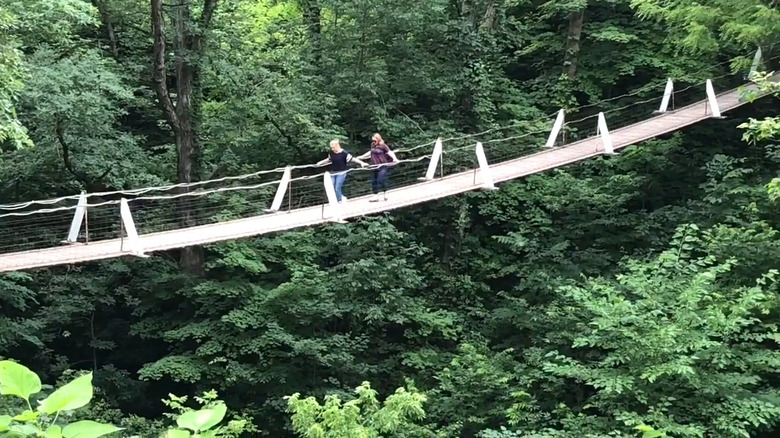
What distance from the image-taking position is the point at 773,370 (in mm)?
5336

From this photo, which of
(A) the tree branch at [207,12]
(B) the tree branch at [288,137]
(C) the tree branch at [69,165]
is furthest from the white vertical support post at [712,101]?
(C) the tree branch at [69,165]

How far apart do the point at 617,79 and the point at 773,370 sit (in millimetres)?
6875

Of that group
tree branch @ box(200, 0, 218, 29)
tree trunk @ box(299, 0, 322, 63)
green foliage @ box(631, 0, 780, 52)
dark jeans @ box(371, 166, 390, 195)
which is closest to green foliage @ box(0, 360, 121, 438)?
dark jeans @ box(371, 166, 390, 195)

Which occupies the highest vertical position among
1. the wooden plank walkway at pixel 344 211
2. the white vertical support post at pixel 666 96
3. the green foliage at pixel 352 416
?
the white vertical support post at pixel 666 96

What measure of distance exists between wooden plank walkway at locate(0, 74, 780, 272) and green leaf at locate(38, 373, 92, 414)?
15.6 ft

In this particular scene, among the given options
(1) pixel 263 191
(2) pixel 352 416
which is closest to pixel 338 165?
(2) pixel 352 416

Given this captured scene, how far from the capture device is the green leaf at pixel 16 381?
0.85 meters

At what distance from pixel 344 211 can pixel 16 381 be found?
17.8ft

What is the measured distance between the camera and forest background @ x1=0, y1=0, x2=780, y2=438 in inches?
237

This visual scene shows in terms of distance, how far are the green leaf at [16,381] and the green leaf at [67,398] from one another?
0.02 metres

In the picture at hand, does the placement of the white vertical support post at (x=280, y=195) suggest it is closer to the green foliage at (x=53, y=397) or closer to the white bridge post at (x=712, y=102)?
the white bridge post at (x=712, y=102)

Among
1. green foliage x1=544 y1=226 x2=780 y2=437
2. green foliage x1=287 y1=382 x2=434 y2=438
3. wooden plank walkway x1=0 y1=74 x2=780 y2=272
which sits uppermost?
wooden plank walkway x1=0 y1=74 x2=780 y2=272

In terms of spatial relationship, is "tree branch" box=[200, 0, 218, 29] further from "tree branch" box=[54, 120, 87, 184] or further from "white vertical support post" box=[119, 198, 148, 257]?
"white vertical support post" box=[119, 198, 148, 257]

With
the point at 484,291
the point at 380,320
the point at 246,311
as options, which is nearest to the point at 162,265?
the point at 246,311
